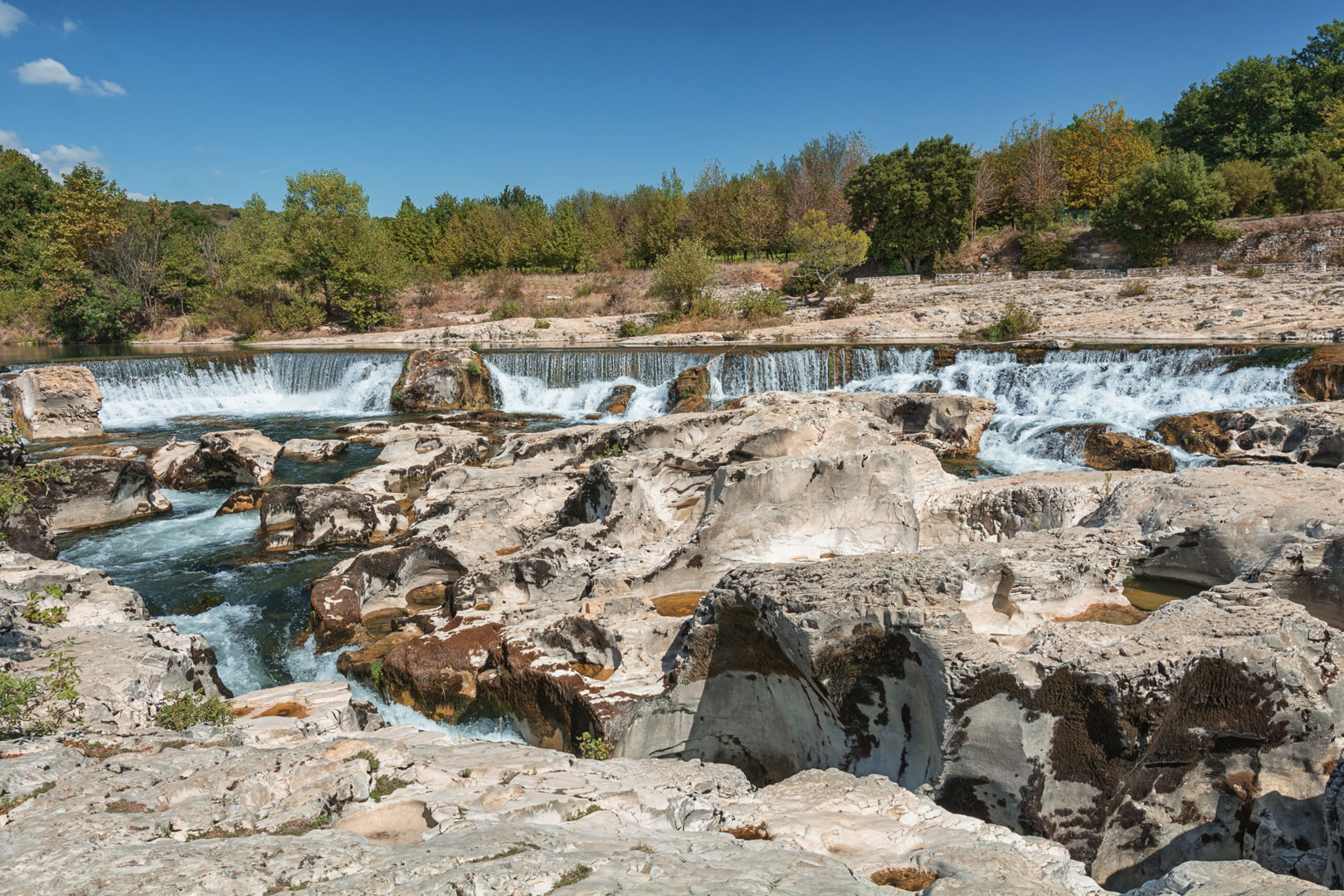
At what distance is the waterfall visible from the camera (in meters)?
21.7

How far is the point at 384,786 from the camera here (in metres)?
3.07

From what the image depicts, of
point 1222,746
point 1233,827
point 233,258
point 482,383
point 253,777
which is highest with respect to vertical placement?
point 233,258

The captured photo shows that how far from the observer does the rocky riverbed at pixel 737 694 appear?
2.52 m

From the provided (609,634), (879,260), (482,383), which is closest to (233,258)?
(482,383)

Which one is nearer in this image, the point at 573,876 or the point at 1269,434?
the point at 573,876

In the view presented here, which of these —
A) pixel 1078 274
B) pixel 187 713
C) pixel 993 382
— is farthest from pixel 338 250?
pixel 187 713

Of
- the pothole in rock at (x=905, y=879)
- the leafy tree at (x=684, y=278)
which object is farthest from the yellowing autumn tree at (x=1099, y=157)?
the pothole in rock at (x=905, y=879)

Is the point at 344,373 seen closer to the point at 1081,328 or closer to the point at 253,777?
the point at 253,777

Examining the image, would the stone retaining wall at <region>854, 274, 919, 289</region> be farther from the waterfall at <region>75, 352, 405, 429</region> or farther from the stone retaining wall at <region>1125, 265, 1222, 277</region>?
the waterfall at <region>75, 352, 405, 429</region>

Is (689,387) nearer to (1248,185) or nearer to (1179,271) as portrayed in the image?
(1179,271)

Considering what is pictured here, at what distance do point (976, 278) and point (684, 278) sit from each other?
558 inches

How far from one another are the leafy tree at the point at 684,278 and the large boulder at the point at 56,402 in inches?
842

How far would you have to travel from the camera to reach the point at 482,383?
22469 millimetres

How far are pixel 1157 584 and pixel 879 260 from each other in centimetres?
4107
